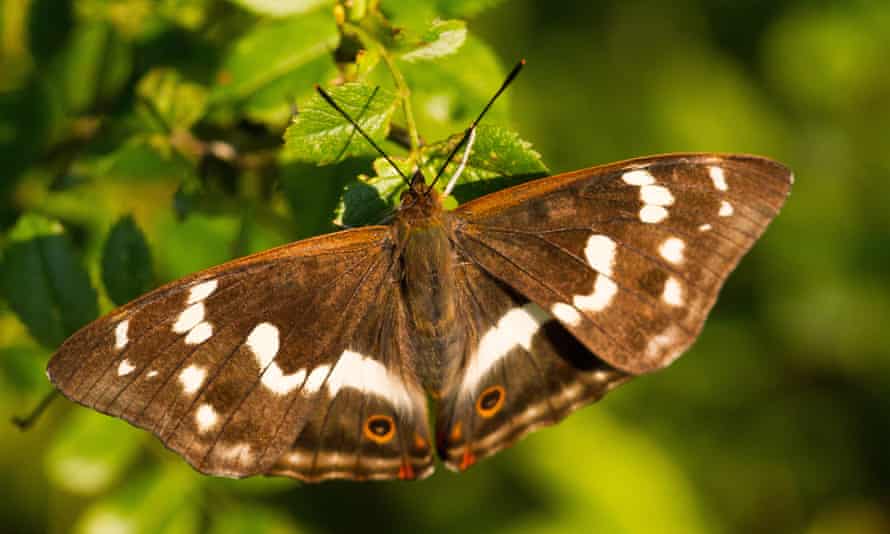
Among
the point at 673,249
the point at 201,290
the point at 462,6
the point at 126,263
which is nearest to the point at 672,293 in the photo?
the point at 673,249

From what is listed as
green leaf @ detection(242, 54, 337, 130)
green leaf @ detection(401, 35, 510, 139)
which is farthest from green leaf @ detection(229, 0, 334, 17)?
green leaf @ detection(401, 35, 510, 139)

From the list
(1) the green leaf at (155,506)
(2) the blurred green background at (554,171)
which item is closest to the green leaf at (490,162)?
(2) the blurred green background at (554,171)

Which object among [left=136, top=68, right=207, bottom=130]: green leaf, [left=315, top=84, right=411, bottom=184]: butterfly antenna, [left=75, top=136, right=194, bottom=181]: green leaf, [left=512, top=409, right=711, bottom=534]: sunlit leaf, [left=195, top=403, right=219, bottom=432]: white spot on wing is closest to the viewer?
[left=315, top=84, right=411, bottom=184]: butterfly antenna

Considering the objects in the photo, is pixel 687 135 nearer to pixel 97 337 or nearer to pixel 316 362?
pixel 316 362

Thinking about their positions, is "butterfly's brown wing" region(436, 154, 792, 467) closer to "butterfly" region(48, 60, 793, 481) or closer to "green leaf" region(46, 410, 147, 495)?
"butterfly" region(48, 60, 793, 481)

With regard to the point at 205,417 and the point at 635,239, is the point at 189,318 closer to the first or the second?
the point at 205,417
